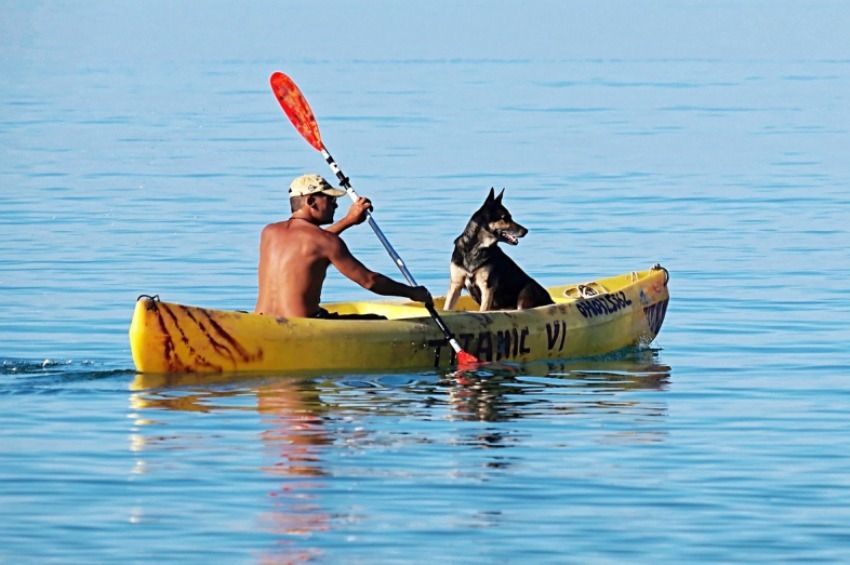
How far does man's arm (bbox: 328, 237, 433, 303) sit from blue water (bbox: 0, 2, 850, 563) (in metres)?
0.62

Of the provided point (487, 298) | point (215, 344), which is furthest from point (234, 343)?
point (487, 298)

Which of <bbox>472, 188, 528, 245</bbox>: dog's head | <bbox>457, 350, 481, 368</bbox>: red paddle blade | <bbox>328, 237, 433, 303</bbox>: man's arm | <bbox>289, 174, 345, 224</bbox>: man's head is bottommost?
<bbox>457, 350, 481, 368</bbox>: red paddle blade

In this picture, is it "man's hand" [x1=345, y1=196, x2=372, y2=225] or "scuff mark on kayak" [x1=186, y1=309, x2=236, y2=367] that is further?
"man's hand" [x1=345, y1=196, x2=372, y2=225]

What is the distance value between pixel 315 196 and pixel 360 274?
601 mm

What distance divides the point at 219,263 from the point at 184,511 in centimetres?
1191

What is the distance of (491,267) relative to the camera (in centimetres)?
1636

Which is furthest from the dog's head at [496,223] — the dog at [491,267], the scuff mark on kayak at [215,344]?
the scuff mark on kayak at [215,344]

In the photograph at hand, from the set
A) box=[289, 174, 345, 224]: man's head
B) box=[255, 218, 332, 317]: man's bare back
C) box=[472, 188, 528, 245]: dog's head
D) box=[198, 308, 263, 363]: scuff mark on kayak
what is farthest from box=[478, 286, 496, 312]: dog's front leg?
box=[198, 308, 263, 363]: scuff mark on kayak

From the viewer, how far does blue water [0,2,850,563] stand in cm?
1076

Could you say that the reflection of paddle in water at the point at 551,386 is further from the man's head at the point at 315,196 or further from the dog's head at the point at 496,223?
the man's head at the point at 315,196

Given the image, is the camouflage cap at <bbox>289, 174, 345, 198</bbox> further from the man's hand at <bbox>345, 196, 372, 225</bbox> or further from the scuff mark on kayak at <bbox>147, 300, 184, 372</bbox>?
the scuff mark on kayak at <bbox>147, 300, 184, 372</bbox>

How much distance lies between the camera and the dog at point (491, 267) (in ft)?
53.6

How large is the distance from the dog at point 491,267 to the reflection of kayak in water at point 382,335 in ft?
1.00

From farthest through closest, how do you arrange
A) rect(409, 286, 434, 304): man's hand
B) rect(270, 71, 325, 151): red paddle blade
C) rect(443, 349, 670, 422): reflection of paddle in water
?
rect(270, 71, 325, 151): red paddle blade → rect(409, 286, 434, 304): man's hand → rect(443, 349, 670, 422): reflection of paddle in water
